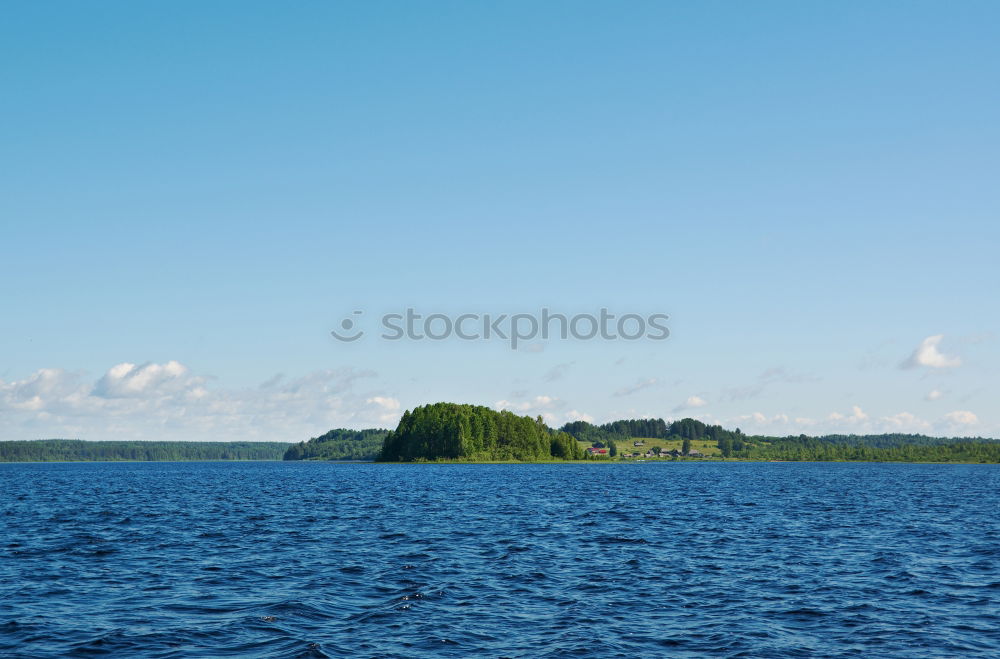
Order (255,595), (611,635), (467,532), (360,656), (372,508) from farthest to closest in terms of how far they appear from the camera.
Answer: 1. (372,508)
2. (467,532)
3. (255,595)
4. (611,635)
5. (360,656)

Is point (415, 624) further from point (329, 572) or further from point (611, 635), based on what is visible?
point (329, 572)

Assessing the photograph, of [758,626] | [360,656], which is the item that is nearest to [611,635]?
[758,626]

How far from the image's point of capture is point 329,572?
128 ft

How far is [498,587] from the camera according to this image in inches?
1395

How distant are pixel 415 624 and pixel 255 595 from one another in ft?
28.5

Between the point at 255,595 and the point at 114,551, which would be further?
the point at 114,551

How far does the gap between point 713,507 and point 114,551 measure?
59171mm

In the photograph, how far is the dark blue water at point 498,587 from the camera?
26.2 m

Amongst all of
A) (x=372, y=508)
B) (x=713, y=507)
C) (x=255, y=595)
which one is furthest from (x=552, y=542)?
(x=713, y=507)

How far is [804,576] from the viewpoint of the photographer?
38.7 meters

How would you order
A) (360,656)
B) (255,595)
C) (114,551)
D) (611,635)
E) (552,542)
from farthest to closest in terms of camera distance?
(552,542) < (114,551) < (255,595) < (611,635) < (360,656)

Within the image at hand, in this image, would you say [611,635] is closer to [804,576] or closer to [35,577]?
[804,576]

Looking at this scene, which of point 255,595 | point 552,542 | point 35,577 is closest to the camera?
point 255,595

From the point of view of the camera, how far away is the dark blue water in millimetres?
26234
